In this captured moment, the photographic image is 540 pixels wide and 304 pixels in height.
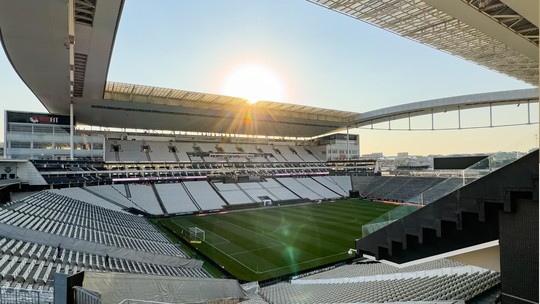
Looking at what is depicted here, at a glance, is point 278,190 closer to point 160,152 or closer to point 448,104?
point 160,152

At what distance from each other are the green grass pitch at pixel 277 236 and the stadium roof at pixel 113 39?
13.2 m

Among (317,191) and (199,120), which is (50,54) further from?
(317,191)

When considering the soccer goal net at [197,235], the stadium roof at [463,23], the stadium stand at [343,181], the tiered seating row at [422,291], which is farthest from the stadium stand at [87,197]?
the stadium stand at [343,181]

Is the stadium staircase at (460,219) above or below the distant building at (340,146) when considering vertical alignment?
below

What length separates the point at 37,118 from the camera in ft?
105

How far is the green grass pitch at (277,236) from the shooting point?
18.5 m

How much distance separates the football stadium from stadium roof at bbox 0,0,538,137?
0.10 metres

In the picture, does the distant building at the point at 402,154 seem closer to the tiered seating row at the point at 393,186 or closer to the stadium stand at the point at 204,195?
the tiered seating row at the point at 393,186

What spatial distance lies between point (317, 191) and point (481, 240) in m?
40.4

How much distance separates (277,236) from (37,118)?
2776 centimetres

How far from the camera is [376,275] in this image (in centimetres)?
1191

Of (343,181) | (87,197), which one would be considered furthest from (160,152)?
(343,181)

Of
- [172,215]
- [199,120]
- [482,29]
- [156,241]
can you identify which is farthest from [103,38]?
[199,120]

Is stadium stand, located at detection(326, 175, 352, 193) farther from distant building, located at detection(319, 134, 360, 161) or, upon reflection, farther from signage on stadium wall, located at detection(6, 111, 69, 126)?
signage on stadium wall, located at detection(6, 111, 69, 126)
